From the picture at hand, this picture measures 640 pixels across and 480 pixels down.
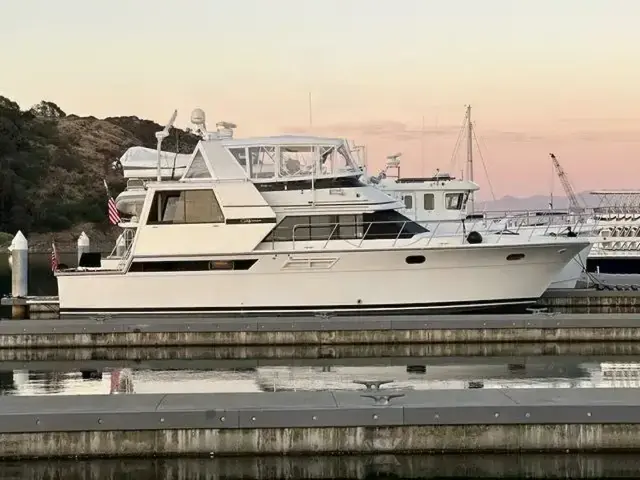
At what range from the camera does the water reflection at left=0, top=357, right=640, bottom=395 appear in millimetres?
14641

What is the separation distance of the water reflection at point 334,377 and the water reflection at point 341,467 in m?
4.21

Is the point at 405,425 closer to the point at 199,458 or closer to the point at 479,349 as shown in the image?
the point at 199,458

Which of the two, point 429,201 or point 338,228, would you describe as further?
point 429,201

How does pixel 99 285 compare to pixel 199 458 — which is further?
pixel 99 285

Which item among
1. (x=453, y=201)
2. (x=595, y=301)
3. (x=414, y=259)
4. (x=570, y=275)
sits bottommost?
(x=595, y=301)

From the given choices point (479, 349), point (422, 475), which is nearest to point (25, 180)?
point (479, 349)

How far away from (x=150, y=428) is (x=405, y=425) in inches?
121

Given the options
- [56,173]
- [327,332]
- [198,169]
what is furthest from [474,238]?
[56,173]

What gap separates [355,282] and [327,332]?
11.5 ft

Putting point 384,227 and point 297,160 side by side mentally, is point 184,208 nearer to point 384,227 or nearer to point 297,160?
point 297,160

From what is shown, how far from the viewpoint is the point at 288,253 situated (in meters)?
21.9

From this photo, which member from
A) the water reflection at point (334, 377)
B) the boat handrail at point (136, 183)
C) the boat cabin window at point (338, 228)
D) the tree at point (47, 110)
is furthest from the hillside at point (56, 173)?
the water reflection at point (334, 377)

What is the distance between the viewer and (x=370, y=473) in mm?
9750

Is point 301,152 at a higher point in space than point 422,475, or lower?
higher
